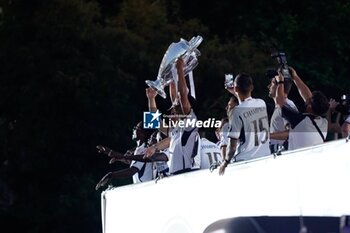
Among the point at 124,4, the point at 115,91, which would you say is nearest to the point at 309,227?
the point at 115,91

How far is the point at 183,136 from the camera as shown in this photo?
39.2 ft

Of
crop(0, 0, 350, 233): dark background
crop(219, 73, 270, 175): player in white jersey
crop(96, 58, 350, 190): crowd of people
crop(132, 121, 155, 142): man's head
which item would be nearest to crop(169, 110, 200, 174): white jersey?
crop(96, 58, 350, 190): crowd of people

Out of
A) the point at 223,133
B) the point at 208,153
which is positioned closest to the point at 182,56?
the point at 223,133

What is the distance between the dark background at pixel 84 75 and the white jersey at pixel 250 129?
13.7 m

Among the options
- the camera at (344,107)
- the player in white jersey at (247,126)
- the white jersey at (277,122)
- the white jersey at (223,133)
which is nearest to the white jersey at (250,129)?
the player in white jersey at (247,126)

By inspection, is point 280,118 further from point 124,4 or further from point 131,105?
point 124,4

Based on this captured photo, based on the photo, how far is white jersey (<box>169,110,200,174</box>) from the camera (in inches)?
469

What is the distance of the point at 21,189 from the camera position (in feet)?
86.1

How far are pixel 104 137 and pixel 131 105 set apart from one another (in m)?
0.77

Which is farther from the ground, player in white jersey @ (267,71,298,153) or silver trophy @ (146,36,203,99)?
silver trophy @ (146,36,203,99)

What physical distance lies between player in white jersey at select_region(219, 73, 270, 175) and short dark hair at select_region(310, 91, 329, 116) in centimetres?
45

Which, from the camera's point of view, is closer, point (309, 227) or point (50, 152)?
point (309, 227)

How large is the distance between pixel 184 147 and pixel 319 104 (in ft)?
6.38

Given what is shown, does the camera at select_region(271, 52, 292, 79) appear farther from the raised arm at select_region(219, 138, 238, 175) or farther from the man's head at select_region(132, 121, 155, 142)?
the man's head at select_region(132, 121, 155, 142)
